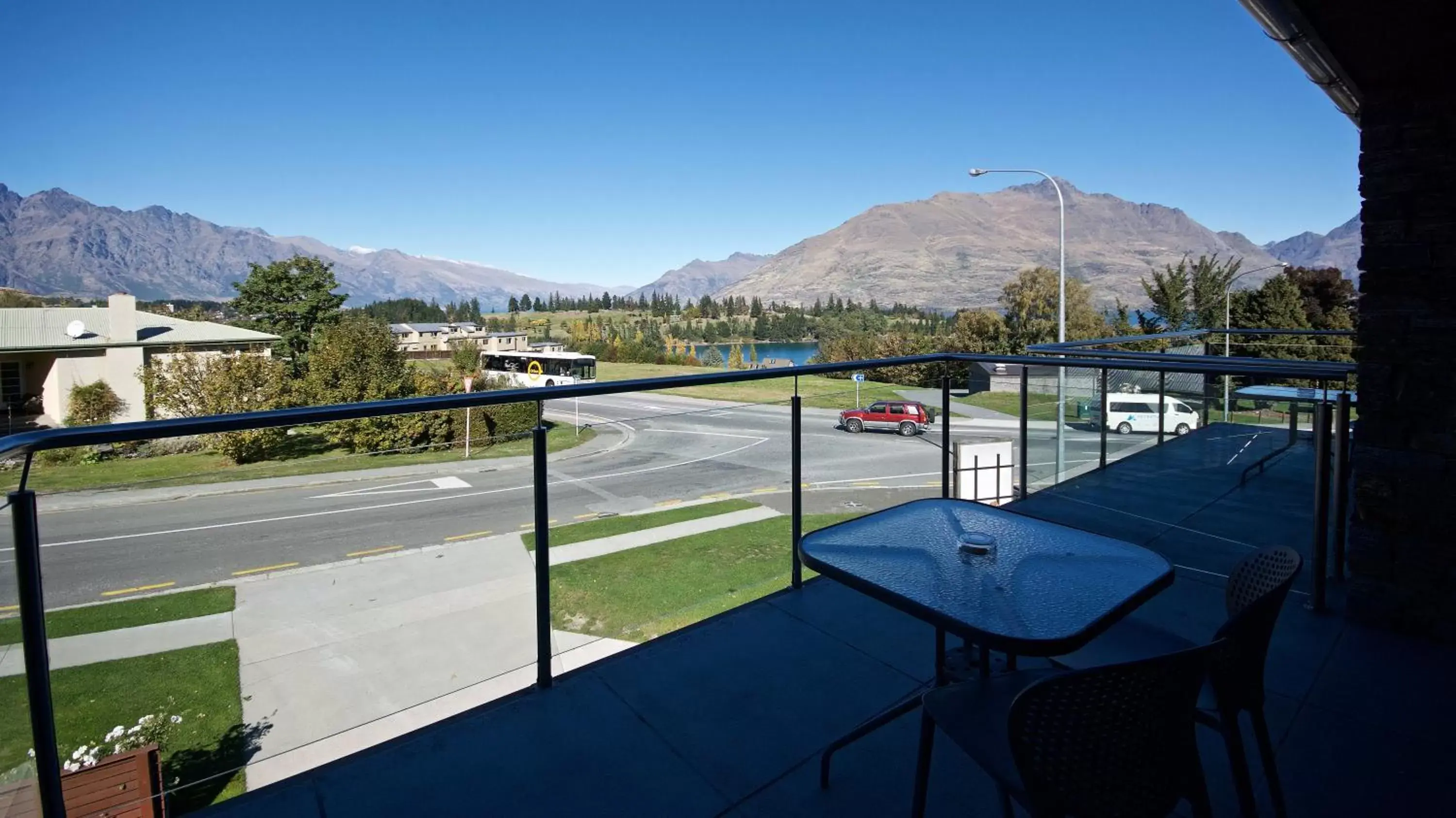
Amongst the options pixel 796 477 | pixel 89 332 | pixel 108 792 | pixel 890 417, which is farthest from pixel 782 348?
pixel 108 792

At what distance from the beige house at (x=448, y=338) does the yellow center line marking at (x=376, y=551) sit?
25026 millimetres

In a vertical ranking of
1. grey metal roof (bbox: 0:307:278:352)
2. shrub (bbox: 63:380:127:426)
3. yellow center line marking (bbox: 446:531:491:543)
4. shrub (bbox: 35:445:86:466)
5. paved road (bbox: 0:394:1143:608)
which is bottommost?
shrub (bbox: 63:380:127:426)

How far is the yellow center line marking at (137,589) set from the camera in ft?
7.76

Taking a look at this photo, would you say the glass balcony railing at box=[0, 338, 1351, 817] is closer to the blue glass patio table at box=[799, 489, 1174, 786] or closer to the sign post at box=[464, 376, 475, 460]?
the sign post at box=[464, 376, 475, 460]

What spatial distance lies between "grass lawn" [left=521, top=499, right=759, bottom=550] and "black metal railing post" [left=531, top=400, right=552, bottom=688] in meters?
0.06

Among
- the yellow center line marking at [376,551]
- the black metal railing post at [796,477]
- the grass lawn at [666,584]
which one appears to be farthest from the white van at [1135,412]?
the yellow center line marking at [376,551]

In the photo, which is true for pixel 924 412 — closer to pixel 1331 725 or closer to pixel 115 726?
pixel 1331 725

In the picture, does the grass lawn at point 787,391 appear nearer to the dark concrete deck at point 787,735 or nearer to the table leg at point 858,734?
the dark concrete deck at point 787,735

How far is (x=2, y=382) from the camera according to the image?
985 inches

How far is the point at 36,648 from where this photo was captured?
1.50 metres

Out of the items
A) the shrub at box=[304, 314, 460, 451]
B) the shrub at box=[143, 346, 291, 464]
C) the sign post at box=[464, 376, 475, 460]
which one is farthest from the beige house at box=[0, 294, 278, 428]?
the sign post at box=[464, 376, 475, 460]

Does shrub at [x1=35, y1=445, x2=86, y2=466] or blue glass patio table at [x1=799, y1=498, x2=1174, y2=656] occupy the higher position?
shrub at [x1=35, y1=445, x2=86, y2=466]

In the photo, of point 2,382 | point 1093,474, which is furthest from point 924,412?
point 2,382

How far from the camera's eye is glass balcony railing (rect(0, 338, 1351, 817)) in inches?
73.1
